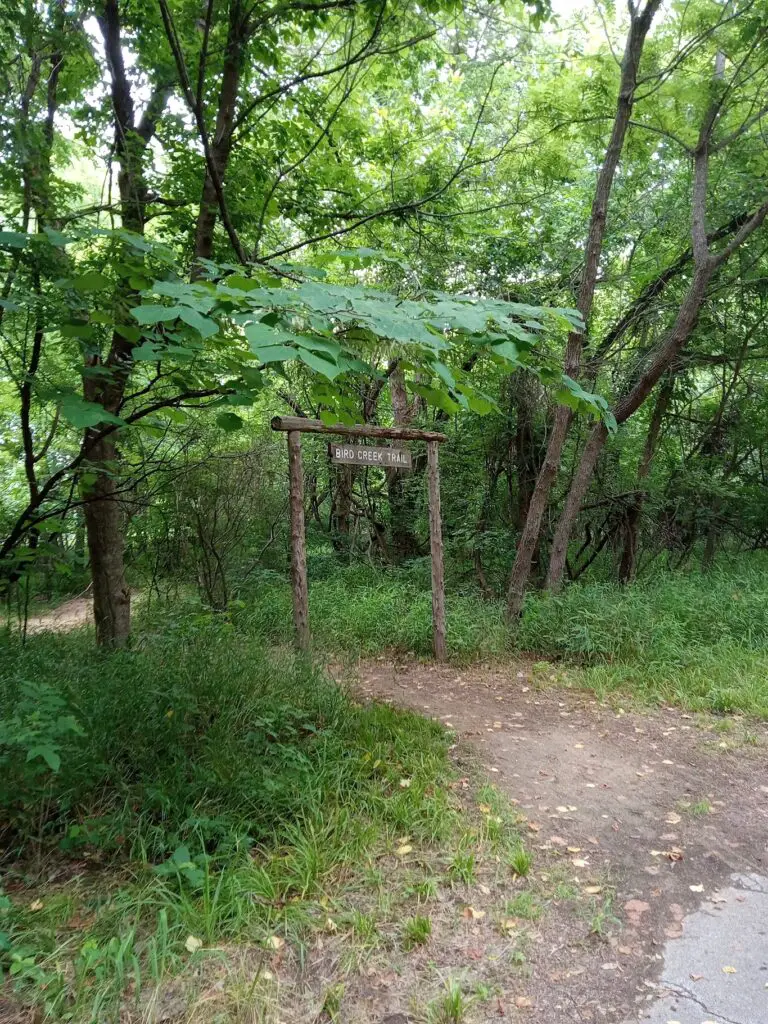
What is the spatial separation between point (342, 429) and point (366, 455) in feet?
1.35

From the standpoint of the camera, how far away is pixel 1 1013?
2135 mm

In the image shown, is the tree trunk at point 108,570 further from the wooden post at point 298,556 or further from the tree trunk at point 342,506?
the tree trunk at point 342,506

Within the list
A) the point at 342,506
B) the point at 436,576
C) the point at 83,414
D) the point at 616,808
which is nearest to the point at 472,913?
the point at 616,808

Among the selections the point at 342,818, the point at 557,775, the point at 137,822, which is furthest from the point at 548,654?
the point at 137,822

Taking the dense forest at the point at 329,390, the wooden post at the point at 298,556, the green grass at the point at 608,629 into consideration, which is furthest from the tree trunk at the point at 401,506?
the wooden post at the point at 298,556

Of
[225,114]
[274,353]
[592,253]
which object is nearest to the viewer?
[274,353]

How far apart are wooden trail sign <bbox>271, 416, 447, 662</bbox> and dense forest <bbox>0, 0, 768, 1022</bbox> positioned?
1.78ft

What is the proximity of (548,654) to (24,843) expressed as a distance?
5106 mm

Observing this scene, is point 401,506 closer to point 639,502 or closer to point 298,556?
point 639,502

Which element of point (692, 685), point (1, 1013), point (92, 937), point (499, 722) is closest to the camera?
point (1, 1013)

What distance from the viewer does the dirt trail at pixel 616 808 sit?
2483 millimetres

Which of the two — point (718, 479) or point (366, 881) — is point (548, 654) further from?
point (718, 479)

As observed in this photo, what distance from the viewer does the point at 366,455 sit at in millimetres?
6352

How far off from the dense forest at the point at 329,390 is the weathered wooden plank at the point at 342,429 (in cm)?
56
